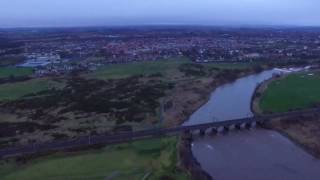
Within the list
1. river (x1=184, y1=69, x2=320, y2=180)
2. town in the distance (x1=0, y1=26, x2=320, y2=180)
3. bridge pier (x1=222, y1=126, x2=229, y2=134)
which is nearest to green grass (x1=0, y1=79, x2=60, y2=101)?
town in the distance (x1=0, y1=26, x2=320, y2=180)

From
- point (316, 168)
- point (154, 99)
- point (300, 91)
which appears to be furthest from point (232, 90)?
point (316, 168)

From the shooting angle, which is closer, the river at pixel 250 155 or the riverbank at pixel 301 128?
the river at pixel 250 155

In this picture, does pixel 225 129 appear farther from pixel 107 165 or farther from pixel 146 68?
pixel 146 68

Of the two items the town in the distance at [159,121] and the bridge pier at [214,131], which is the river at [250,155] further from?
the bridge pier at [214,131]

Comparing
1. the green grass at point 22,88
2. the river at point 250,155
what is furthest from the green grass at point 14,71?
the river at point 250,155

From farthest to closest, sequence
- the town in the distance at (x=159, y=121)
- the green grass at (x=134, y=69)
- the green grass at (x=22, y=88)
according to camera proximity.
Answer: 1. the green grass at (x=134, y=69)
2. the green grass at (x=22, y=88)
3. the town in the distance at (x=159, y=121)

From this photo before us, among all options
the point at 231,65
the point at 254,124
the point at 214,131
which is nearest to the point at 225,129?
the point at 214,131

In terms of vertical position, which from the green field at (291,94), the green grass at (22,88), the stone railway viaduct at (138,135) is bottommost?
the green grass at (22,88)
